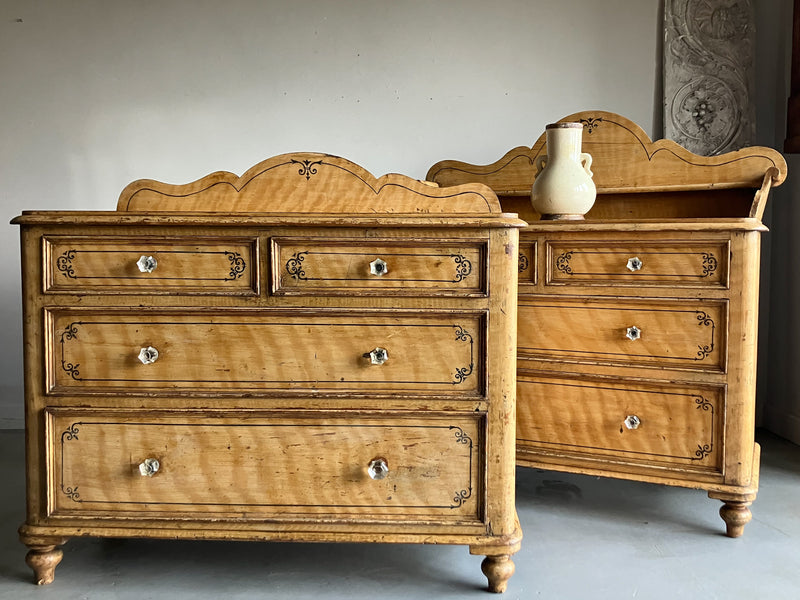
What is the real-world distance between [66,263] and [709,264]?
1.90 meters

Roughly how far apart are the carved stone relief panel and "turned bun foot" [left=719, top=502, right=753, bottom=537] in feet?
5.27

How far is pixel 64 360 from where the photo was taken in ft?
6.89

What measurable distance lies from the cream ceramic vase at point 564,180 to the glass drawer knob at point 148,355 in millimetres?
1435

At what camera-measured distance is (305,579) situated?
2.20 meters

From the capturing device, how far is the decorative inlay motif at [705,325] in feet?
8.07

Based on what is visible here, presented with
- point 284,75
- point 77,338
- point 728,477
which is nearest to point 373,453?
point 77,338

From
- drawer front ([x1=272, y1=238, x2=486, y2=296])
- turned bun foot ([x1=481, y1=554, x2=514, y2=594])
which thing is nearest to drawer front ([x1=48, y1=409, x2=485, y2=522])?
turned bun foot ([x1=481, y1=554, x2=514, y2=594])

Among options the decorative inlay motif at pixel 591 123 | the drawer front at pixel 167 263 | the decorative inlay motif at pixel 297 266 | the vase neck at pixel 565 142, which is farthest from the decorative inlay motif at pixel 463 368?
the decorative inlay motif at pixel 591 123

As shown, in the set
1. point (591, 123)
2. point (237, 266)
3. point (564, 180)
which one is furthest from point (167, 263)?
point (591, 123)

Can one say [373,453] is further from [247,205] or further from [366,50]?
[366,50]

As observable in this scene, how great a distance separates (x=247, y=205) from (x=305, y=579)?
1.15 m

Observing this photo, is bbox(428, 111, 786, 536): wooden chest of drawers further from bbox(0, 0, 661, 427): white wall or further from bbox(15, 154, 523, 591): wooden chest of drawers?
bbox(0, 0, 661, 427): white wall

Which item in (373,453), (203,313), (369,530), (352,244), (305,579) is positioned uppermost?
(352,244)

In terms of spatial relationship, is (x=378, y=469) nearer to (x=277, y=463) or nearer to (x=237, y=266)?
(x=277, y=463)
